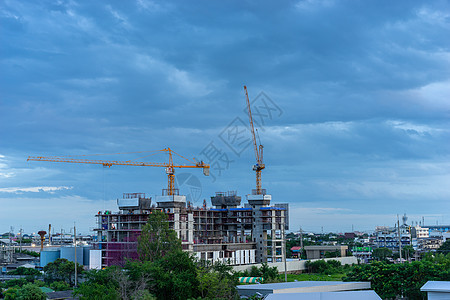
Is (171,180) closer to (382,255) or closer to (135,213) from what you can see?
(135,213)

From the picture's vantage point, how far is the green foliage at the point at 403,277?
5484cm

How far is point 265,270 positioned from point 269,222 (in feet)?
80.7

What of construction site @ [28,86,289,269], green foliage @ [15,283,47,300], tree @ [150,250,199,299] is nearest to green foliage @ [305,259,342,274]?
construction site @ [28,86,289,269]

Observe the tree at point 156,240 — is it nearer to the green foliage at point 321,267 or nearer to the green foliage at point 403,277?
the green foliage at point 403,277

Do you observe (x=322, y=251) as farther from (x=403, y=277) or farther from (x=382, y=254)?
(x=403, y=277)

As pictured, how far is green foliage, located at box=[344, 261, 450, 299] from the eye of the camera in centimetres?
5484

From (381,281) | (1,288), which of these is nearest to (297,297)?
(381,281)

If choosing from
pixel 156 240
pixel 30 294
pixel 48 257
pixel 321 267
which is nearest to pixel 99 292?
pixel 30 294

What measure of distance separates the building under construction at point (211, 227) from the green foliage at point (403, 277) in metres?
42.3

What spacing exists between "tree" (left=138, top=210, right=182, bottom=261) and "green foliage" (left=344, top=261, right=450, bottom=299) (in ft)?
76.8

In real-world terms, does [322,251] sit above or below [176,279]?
below

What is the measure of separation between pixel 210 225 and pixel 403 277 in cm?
7438

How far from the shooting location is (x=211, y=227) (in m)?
126

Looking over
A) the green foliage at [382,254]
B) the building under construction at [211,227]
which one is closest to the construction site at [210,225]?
the building under construction at [211,227]
